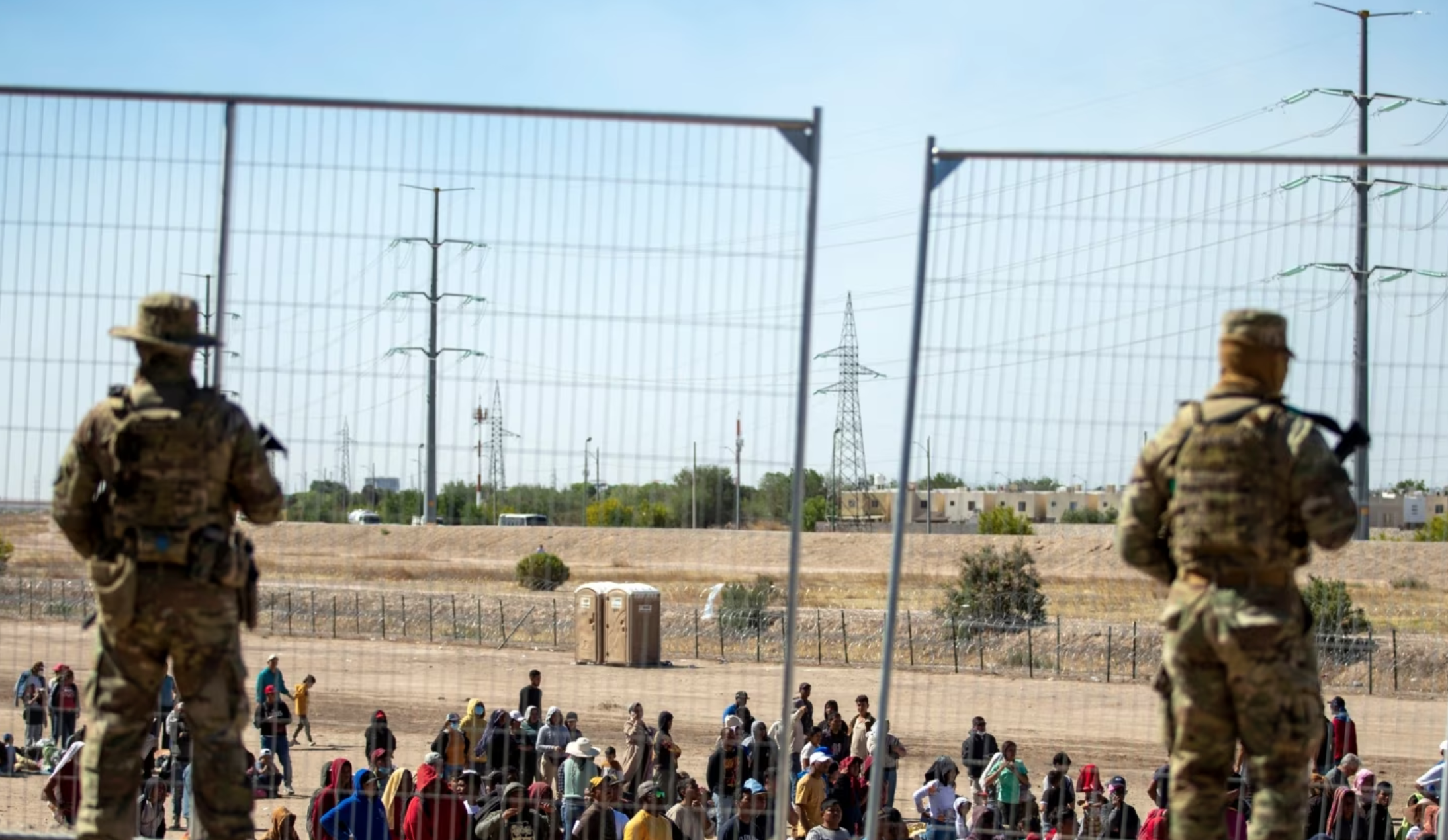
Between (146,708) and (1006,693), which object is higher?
(146,708)

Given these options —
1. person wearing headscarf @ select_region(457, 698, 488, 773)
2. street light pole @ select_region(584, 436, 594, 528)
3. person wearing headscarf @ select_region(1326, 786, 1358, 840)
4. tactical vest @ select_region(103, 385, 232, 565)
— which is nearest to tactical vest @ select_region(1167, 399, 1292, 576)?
street light pole @ select_region(584, 436, 594, 528)

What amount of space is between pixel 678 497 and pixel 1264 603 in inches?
104

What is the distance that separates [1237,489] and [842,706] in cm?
2052

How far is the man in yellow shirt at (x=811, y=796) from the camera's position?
1190 centimetres

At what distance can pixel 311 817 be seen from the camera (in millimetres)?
10023

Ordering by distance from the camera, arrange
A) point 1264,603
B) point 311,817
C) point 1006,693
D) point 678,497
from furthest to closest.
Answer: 1. point 1006,693
2. point 311,817
3. point 678,497
4. point 1264,603

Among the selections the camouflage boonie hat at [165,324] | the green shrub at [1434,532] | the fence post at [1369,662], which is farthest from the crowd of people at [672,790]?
the camouflage boonie hat at [165,324]

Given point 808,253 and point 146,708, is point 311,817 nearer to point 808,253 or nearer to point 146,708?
point 146,708

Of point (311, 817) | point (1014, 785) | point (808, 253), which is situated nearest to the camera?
point (808, 253)

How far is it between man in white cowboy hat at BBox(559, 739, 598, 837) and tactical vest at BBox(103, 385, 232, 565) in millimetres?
5585

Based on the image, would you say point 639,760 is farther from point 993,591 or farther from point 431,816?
point 993,591

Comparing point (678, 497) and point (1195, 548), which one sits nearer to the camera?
point (1195, 548)

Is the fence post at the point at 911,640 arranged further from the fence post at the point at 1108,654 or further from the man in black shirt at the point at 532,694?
the man in black shirt at the point at 532,694

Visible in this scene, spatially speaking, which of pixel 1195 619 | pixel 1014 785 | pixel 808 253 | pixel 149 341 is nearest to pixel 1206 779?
pixel 1195 619
